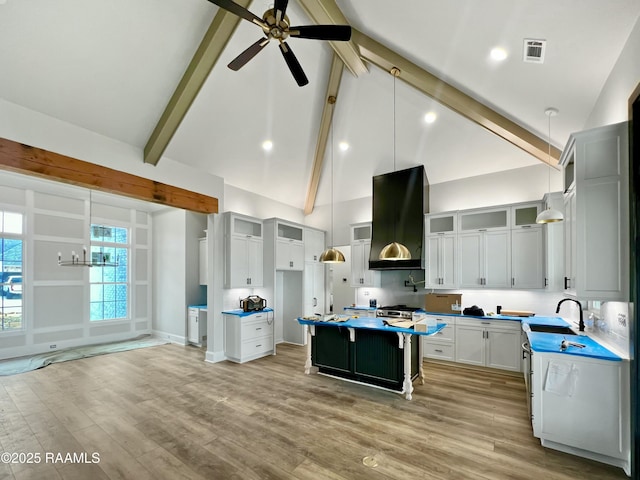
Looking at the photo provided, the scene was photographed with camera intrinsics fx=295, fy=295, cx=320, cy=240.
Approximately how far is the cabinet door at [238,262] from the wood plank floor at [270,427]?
1.64 meters

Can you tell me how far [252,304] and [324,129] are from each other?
371 cm

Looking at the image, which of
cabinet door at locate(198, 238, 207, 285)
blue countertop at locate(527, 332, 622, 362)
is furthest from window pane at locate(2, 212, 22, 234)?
blue countertop at locate(527, 332, 622, 362)

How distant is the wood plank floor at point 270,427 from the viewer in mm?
2455

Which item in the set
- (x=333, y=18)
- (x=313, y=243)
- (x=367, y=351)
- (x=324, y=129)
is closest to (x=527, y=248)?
(x=367, y=351)

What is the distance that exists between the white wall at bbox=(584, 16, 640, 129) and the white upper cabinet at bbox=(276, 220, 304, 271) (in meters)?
5.16

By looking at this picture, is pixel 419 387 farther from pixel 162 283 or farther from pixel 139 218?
pixel 139 218

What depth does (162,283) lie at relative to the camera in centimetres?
778

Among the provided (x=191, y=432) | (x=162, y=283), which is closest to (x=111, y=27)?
(x=191, y=432)

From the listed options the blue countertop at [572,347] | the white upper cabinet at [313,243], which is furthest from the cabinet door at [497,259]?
the white upper cabinet at [313,243]

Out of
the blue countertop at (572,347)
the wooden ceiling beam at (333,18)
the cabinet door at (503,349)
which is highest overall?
the wooden ceiling beam at (333,18)

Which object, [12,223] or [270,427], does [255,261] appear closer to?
[270,427]

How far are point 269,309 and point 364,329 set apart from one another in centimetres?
251

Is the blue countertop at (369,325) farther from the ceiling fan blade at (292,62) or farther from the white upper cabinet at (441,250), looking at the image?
the ceiling fan blade at (292,62)

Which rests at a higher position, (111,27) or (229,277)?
(111,27)
